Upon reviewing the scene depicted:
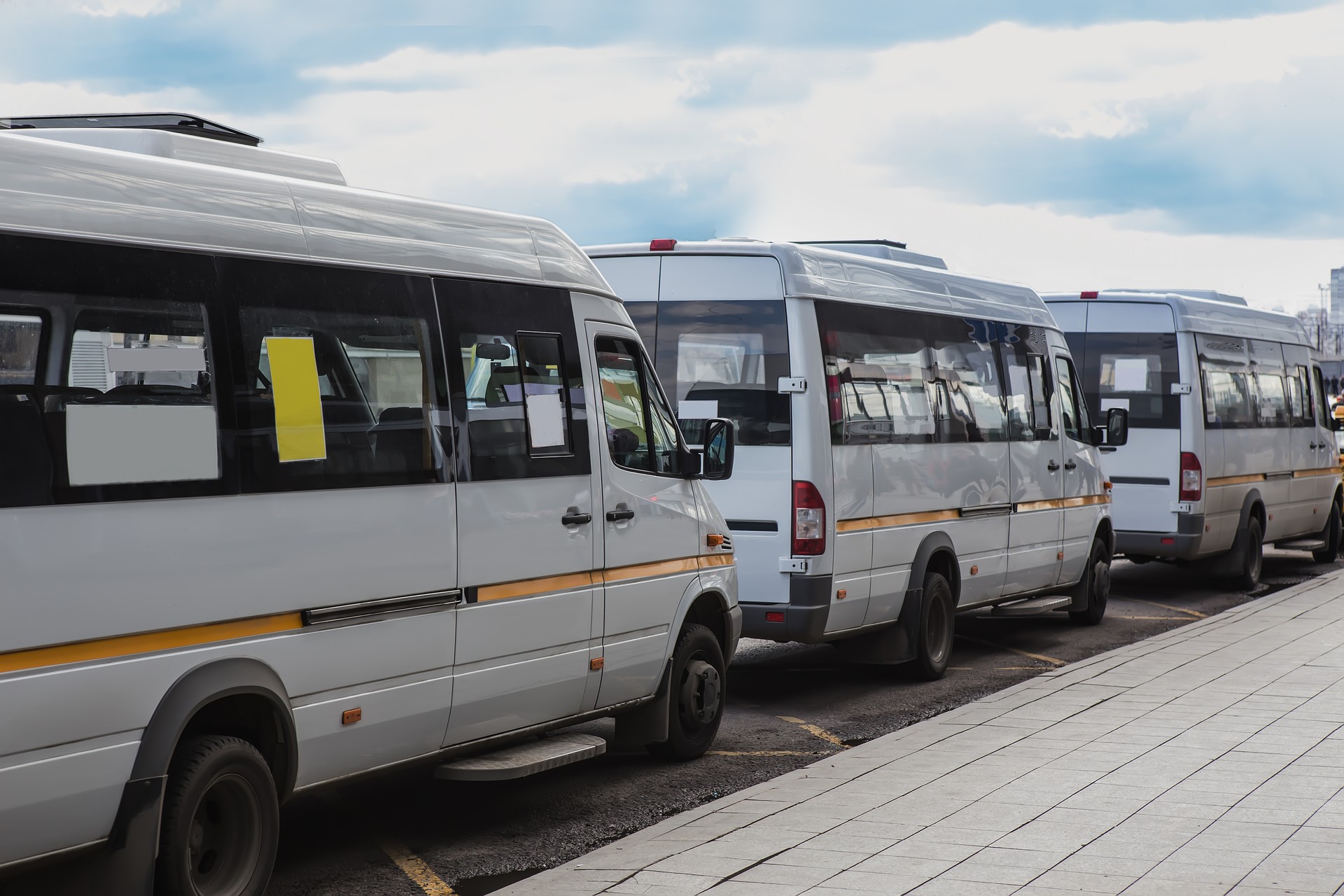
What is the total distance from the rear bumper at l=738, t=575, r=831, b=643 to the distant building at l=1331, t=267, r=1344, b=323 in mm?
138196

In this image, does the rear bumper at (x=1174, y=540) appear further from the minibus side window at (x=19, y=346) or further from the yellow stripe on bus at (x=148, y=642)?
the minibus side window at (x=19, y=346)

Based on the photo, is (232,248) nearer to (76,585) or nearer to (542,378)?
(76,585)

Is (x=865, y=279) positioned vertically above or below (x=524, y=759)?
above

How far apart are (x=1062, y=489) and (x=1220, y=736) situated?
488 centimetres

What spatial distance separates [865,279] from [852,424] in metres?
1.08

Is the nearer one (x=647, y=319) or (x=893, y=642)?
(x=647, y=319)

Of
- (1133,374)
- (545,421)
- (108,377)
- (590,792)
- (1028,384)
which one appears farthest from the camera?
(1133,374)

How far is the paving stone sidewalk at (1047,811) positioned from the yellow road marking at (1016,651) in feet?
6.84

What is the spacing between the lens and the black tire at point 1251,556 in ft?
55.3

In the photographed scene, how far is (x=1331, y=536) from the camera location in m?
20.5

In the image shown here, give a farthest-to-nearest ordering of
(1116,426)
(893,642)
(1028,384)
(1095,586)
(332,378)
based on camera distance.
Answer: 1. (1095,586)
2. (1116,426)
3. (1028,384)
4. (893,642)
5. (332,378)

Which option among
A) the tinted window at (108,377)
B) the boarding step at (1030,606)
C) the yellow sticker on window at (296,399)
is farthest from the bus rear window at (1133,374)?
the tinted window at (108,377)

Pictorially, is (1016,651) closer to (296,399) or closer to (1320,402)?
(296,399)

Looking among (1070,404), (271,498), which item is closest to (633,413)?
(271,498)
